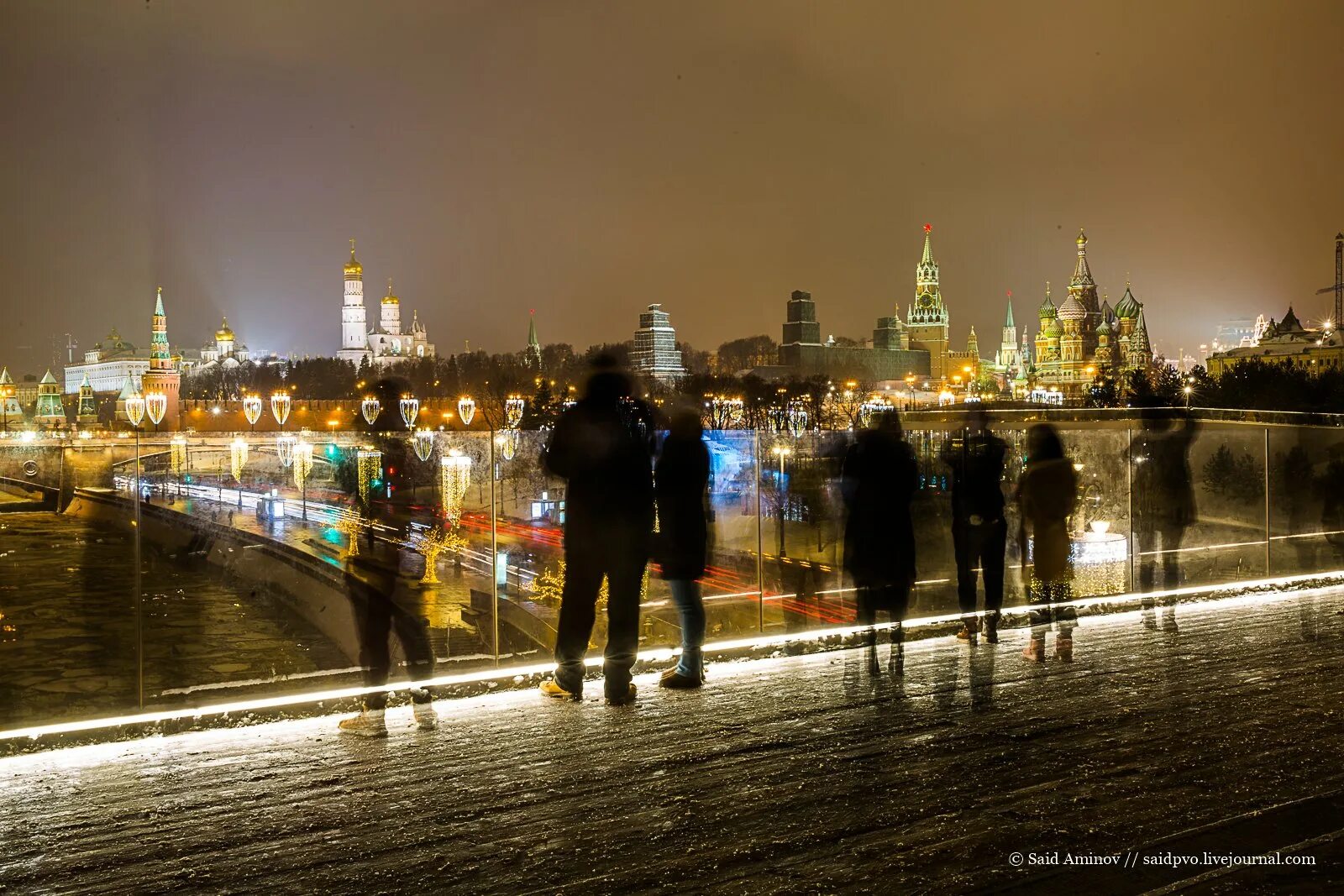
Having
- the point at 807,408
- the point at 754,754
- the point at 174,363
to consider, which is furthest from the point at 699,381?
the point at 754,754

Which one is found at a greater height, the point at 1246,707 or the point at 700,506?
the point at 700,506

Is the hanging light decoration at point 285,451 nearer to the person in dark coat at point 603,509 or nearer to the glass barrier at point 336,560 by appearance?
the glass barrier at point 336,560

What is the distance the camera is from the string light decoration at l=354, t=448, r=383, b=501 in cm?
637

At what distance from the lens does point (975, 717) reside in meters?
5.16

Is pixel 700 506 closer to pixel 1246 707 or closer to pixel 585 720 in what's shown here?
pixel 585 720

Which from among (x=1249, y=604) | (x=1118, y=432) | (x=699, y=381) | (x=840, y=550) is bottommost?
(x=1249, y=604)

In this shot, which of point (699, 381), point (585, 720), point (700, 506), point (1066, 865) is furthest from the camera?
point (699, 381)

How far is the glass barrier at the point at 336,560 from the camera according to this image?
224 inches

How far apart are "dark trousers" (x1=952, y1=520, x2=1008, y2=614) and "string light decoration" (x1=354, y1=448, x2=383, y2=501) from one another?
3.96 metres

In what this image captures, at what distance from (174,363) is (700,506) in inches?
5294

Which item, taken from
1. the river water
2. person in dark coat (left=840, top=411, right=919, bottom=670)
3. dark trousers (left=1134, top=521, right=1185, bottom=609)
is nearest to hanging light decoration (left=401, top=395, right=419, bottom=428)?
the river water

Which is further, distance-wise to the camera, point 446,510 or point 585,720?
point 446,510

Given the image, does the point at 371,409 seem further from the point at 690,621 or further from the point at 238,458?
the point at 690,621

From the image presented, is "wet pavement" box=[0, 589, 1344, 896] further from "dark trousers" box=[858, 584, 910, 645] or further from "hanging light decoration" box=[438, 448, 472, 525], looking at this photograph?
"hanging light decoration" box=[438, 448, 472, 525]
